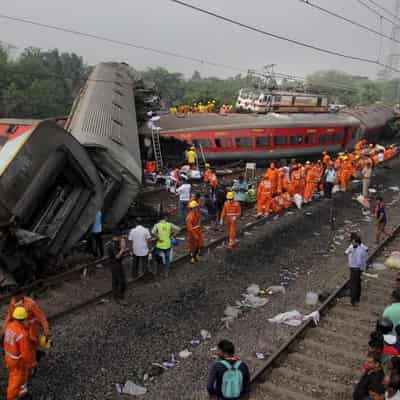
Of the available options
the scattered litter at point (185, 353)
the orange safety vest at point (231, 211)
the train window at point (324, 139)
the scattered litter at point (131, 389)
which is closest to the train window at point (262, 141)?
the train window at point (324, 139)

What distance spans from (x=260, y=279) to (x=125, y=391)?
4.48 meters

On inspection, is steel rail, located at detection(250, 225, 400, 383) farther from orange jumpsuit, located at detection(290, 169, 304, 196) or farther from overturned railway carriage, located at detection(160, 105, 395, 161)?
overturned railway carriage, located at detection(160, 105, 395, 161)

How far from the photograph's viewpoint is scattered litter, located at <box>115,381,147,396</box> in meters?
6.39

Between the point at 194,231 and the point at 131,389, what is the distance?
4.67 m

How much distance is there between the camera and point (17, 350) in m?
5.68

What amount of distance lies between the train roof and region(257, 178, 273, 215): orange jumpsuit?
24.3 feet

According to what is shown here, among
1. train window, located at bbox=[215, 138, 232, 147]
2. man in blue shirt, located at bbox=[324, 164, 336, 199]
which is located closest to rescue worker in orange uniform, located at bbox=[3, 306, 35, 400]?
man in blue shirt, located at bbox=[324, 164, 336, 199]

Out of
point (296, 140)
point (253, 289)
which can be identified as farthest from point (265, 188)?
point (296, 140)

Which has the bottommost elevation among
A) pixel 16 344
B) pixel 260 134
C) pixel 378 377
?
pixel 16 344

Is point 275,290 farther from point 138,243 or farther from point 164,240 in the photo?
point 138,243

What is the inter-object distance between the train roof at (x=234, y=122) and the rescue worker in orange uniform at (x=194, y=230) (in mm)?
11155

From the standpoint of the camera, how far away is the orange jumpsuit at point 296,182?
1598cm

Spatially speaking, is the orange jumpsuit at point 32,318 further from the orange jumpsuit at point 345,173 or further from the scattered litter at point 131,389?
the orange jumpsuit at point 345,173

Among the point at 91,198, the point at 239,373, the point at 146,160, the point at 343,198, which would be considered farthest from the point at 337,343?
the point at 146,160
